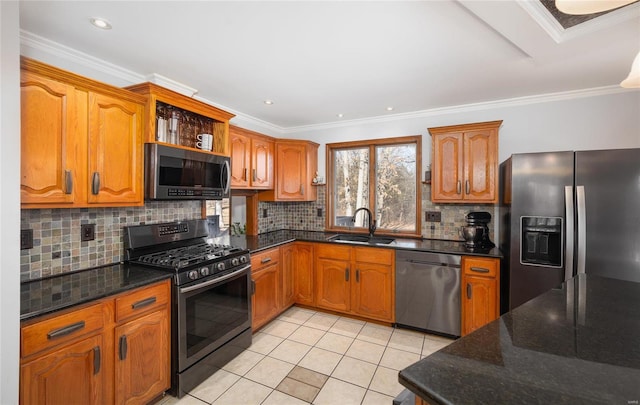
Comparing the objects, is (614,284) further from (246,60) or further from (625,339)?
(246,60)

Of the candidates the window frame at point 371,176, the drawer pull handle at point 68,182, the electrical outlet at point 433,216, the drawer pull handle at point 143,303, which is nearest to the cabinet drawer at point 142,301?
the drawer pull handle at point 143,303

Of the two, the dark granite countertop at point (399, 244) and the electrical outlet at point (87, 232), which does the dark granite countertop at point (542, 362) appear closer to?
the dark granite countertop at point (399, 244)

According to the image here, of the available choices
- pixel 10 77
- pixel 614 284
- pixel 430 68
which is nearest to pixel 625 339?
pixel 614 284

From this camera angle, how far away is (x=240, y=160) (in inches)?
123

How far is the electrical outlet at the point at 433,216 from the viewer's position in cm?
334

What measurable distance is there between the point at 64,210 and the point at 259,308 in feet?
5.84

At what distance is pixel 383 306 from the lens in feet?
9.98

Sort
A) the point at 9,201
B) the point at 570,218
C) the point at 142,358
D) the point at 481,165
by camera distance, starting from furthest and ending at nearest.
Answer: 1. the point at 481,165
2. the point at 570,218
3. the point at 142,358
4. the point at 9,201

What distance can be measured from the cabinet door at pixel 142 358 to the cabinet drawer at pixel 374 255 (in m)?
1.91

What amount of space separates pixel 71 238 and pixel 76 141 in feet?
2.30

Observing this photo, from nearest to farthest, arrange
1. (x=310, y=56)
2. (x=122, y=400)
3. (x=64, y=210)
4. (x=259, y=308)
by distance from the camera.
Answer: (x=122, y=400), (x=64, y=210), (x=310, y=56), (x=259, y=308)

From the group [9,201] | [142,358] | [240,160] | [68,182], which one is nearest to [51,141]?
[68,182]

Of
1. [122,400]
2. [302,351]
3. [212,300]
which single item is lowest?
[302,351]

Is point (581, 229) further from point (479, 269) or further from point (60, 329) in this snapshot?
point (60, 329)
